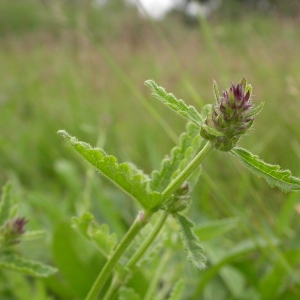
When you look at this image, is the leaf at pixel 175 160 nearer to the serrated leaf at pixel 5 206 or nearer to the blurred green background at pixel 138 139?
the blurred green background at pixel 138 139

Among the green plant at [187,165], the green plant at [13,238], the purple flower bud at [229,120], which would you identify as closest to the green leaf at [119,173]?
the green plant at [187,165]

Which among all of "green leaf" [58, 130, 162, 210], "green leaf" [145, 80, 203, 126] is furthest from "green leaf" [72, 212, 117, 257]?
"green leaf" [145, 80, 203, 126]

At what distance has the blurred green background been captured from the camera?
1.27 metres

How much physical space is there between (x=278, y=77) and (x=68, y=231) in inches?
106

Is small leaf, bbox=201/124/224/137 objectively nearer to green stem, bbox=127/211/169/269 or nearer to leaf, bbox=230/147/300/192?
leaf, bbox=230/147/300/192

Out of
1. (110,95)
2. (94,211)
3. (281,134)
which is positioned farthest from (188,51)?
(94,211)

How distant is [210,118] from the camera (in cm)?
51

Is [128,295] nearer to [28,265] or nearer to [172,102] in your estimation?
[28,265]

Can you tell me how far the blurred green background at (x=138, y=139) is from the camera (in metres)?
1.27

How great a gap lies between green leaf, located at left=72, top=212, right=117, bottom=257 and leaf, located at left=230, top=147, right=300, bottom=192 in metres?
0.25

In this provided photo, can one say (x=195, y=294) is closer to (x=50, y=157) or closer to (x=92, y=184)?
(x=92, y=184)

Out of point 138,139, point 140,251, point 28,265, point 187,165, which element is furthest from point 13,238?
point 138,139

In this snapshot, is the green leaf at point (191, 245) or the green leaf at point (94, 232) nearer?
the green leaf at point (191, 245)

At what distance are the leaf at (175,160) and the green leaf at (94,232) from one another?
12 centimetres
